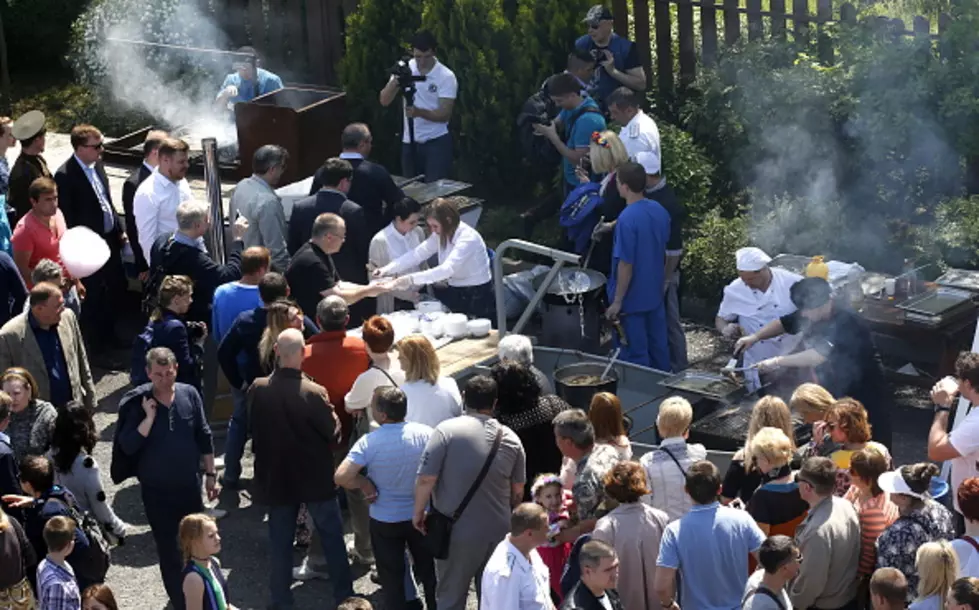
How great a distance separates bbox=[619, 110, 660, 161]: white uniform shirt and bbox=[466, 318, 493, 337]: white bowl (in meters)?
1.96

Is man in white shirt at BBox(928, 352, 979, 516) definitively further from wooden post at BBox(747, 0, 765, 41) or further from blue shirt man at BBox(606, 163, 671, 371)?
wooden post at BBox(747, 0, 765, 41)

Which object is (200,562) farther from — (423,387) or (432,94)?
(432,94)

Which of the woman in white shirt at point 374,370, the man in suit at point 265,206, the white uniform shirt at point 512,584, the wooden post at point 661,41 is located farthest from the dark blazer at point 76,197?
the white uniform shirt at point 512,584

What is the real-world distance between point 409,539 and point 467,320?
2.92 metres

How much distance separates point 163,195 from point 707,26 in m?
5.52

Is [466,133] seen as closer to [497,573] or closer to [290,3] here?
[290,3]

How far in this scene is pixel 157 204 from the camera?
11008 mm

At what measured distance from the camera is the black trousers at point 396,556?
766 centimetres

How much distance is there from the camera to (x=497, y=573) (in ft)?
21.4

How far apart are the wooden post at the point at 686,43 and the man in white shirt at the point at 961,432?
6.81m

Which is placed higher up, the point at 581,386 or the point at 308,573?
the point at 581,386

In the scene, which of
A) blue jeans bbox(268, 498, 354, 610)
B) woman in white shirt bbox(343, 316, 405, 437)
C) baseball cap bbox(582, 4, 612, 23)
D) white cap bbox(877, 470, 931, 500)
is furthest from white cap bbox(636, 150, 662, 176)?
white cap bbox(877, 470, 931, 500)

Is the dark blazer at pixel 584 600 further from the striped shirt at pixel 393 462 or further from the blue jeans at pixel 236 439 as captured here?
the blue jeans at pixel 236 439

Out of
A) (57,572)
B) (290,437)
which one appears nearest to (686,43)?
(290,437)
